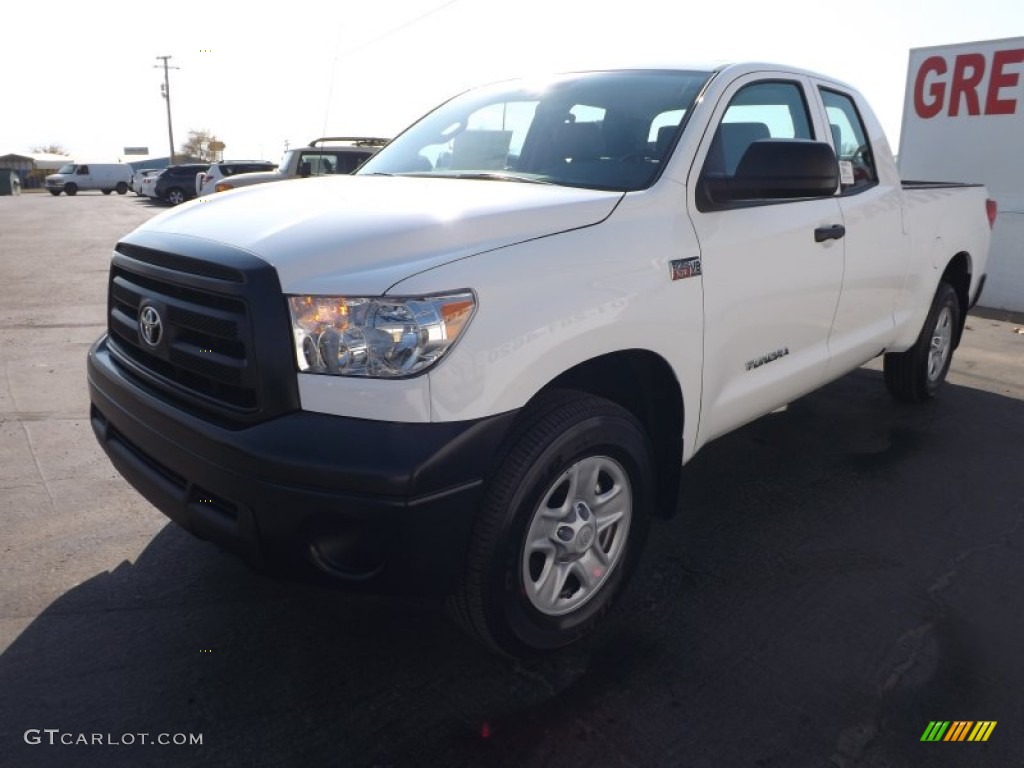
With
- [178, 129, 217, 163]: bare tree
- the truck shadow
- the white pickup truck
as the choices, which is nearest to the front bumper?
the white pickup truck

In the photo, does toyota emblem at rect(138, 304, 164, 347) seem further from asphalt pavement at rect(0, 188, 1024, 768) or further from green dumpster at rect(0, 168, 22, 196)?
green dumpster at rect(0, 168, 22, 196)

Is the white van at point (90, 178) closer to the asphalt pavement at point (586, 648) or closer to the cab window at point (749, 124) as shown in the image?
the asphalt pavement at point (586, 648)

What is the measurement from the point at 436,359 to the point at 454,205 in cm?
65

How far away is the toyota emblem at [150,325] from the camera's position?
251 cm

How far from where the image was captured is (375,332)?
6.91 ft

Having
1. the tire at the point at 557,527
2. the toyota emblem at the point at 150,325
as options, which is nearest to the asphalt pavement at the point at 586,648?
the tire at the point at 557,527

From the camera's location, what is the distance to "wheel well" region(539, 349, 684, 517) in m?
2.71

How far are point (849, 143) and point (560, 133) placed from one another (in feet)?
6.07

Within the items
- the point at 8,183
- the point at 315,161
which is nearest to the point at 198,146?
the point at 8,183

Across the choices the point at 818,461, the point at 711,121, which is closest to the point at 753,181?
the point at 711,121

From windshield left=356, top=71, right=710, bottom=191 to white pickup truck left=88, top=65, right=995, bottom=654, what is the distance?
1 cm

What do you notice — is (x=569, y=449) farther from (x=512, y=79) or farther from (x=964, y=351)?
(x=964, y=351)

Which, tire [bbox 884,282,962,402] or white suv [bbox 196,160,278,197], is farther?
white suv [bbox 196,160,278,197]

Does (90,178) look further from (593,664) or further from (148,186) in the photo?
(593,664)
